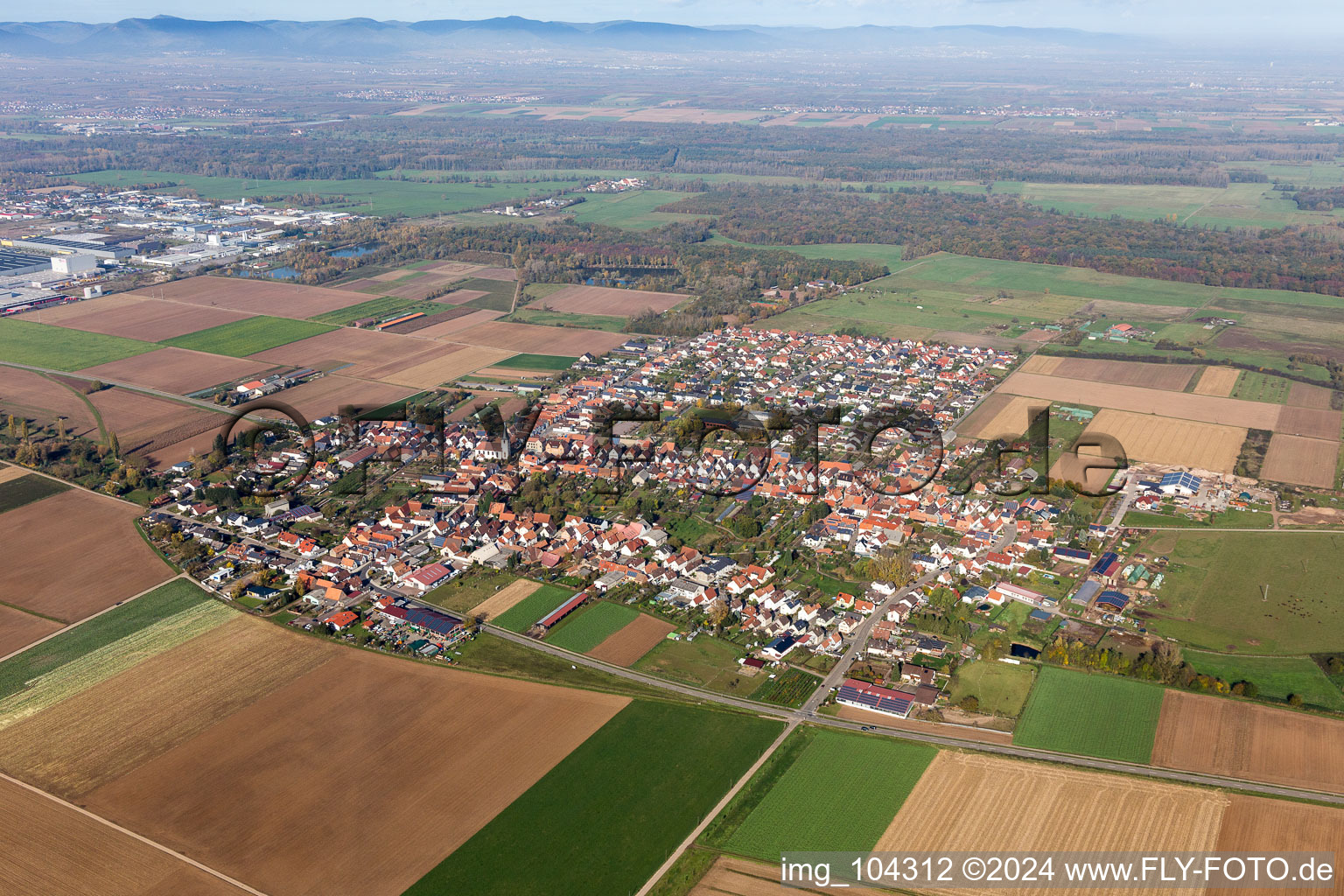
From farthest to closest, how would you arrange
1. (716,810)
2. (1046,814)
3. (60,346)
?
(60,346) < (716,810) < (1046,814)

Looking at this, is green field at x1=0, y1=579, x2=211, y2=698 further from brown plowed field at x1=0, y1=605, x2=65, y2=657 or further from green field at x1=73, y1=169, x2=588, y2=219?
green field at x1=73, y1=169, x2=588, y2=219

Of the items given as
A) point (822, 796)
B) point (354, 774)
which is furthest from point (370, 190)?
point (822, 796)

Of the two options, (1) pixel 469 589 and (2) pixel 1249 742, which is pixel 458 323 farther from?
(2) pixel 1249 742

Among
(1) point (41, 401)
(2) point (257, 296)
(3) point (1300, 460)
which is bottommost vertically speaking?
(3) point (1300, 460)

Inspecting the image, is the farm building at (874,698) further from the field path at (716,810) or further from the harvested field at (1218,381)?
the harvested field at (1218,381)

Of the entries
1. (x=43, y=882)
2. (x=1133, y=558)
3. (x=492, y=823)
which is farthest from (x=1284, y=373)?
(x=43, y=882)

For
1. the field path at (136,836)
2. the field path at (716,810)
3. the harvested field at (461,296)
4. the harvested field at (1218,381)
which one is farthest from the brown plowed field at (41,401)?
the harvested field at (1218,381)

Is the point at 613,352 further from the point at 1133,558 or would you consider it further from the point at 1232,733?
the point at 1232,733
